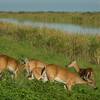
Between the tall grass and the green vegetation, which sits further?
the green vegetation

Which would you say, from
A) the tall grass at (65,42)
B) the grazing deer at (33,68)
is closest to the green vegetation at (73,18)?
the tall grass at (65,42)

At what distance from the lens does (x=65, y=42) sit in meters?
25.2

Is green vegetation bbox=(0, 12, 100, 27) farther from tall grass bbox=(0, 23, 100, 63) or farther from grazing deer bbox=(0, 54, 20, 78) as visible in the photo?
grazing deer bbox=(0, 54, 20, 78)

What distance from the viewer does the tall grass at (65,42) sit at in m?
23.0

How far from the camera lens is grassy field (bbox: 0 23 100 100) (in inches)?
423

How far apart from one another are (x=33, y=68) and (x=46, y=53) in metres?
8.10

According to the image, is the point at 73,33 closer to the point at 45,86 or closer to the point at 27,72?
the point at 27,72

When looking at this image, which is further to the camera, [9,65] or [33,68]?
[33,68]

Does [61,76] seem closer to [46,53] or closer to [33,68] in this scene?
[33,68]

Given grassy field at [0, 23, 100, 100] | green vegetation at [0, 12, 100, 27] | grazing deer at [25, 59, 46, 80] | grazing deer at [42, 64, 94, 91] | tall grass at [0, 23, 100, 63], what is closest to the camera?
grassy field at [0, 23, 100, 100]

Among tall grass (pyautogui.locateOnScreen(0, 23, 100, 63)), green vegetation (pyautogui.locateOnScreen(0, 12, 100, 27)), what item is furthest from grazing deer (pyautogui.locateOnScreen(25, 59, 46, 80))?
green vegetation (pyautogui.locateOnScreen(0, 12, 100, 27))

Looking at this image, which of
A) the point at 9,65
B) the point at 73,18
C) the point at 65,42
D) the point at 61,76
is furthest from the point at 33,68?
the point at 73,18

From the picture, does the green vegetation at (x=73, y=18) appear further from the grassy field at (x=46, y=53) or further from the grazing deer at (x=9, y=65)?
the grazing deer at (x=9, y=65)

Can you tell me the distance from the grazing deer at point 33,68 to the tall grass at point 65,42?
8.40 meters
